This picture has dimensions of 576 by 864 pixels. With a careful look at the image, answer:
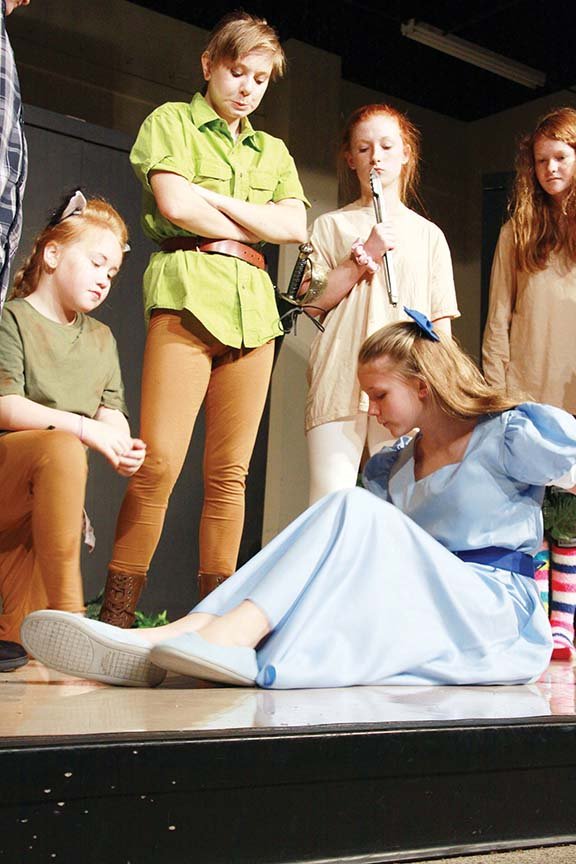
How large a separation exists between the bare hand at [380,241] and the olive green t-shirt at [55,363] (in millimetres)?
734

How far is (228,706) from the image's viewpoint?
1.44 metres

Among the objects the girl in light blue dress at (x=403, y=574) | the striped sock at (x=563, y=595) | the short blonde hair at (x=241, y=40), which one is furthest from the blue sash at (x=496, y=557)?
the short blonde hair at (x=241, y=40)

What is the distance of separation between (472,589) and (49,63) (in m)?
3.61

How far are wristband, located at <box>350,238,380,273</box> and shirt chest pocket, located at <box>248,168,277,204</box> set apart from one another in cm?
27

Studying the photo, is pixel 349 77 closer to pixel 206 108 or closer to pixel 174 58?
pixel 174 58

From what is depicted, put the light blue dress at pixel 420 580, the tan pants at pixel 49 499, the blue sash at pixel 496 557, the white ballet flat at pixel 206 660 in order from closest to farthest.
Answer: the white ballet flat at pixel 206 660 < the light blue dress at pixel 420 580 < the blue sash at pixel 496 557 < the tan pants at pixel 49 499

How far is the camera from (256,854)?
117cm

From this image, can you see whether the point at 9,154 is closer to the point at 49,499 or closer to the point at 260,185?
the point at 49,499

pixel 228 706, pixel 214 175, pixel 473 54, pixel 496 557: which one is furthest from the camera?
pixel 473 54

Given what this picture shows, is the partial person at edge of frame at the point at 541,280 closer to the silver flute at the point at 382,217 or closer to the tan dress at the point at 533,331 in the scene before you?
the tan dress at the point at 533,331

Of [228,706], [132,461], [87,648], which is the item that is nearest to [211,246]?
[132,461]

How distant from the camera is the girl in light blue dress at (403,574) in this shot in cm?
168

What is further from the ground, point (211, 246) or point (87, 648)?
point (211, 246)

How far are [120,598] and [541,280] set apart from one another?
1.59m
